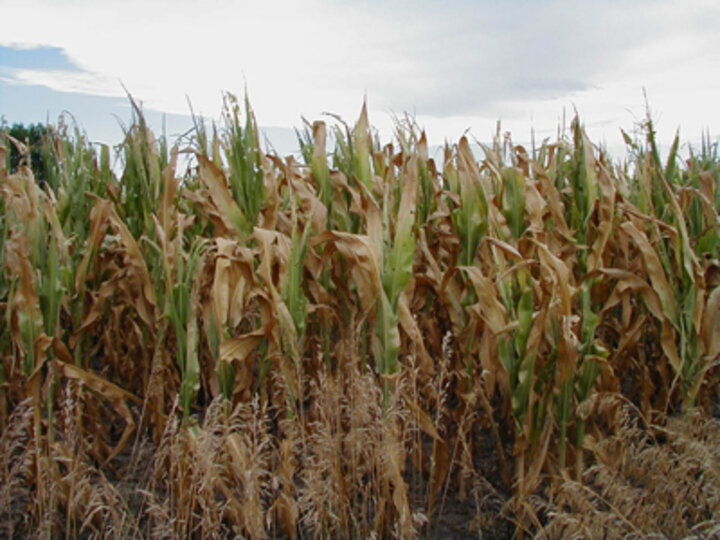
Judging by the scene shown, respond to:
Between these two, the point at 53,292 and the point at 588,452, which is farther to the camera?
the point at 588,452

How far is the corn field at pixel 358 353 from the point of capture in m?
2.39

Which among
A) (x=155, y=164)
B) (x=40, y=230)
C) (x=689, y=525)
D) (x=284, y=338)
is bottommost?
(x=689, y=525)

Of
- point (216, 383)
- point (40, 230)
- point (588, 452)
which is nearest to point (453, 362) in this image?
point (588, 452)

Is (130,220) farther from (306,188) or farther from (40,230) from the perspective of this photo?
(306,188)

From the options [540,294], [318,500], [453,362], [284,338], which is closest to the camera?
[318,500]

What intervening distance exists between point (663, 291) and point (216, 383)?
6.34ft

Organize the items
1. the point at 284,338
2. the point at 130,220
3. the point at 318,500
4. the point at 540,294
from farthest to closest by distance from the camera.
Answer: the point at 130,220 → the point at 540,294 → the point at 284,338 → the point at 318,500

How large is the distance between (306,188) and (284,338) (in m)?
0.83

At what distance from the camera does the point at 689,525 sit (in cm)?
262

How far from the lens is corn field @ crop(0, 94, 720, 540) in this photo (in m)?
2.39

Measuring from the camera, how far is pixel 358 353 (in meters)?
2.68

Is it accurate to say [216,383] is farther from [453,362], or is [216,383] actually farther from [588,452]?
[588,452]

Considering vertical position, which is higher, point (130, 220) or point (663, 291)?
point (130, 220)

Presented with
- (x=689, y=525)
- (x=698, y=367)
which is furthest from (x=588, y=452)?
(x=698, y=367)
